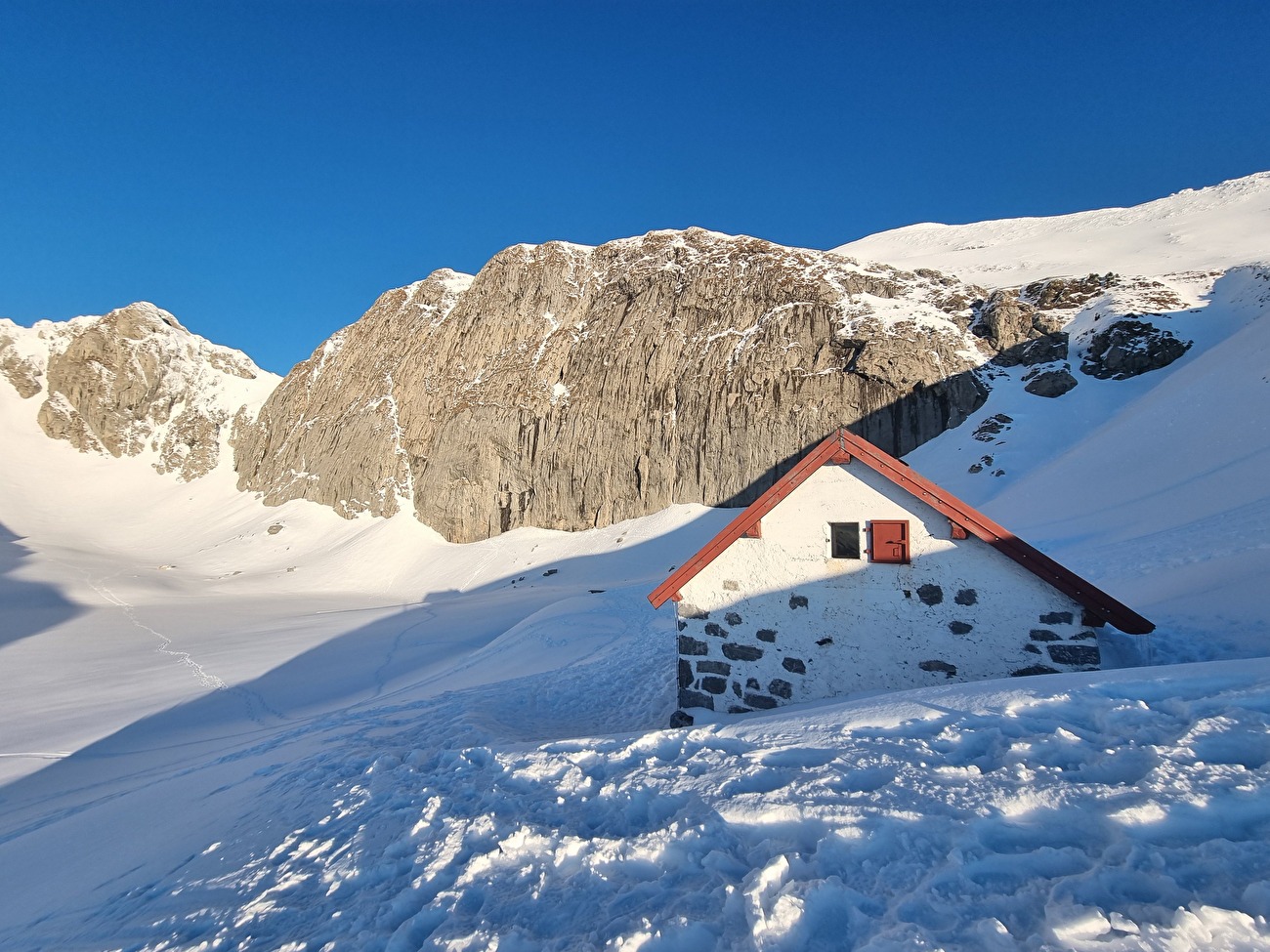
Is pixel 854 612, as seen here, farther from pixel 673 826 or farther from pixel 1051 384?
pixel 1051 384

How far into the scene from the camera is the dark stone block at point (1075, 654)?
6616 mm

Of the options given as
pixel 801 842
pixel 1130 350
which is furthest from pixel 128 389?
pixel 1130 350

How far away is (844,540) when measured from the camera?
758 cm

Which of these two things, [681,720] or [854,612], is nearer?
[854,612]

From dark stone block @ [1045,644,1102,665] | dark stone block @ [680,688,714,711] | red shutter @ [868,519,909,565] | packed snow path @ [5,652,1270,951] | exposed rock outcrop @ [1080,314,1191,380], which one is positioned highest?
exposed rock outcrop @ [1080,314,1191,380]

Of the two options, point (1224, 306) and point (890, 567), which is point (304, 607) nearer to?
point (890, 567)

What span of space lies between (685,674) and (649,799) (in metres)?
4.23

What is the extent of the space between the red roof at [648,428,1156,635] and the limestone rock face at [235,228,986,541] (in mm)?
27226

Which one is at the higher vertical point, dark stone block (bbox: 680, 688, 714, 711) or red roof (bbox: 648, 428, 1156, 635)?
red roof (bbox: 648, 428, 1156, 635)

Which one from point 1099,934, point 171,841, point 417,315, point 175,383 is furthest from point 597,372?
point 175,383

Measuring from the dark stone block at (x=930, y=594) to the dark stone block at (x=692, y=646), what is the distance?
291 cm

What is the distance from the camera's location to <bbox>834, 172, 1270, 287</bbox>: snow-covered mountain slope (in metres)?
43.0

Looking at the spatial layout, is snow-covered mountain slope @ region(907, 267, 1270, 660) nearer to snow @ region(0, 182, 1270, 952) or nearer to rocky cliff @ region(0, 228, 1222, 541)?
snow @ region(0, 182, 1270, 952)

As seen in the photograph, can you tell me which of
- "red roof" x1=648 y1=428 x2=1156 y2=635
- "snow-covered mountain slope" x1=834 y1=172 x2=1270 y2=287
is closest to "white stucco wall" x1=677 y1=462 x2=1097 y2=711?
"red roof" x1=648 y1=428 x2=1156 y2=635
